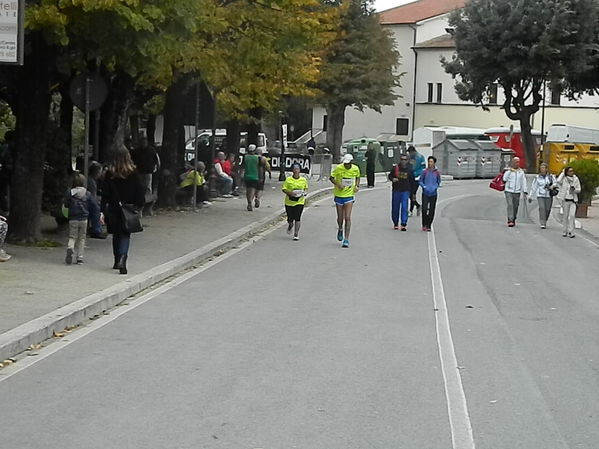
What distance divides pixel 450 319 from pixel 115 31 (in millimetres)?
6768

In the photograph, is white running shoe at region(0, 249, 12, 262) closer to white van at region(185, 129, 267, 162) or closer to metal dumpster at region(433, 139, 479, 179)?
white van at region(185, 129, 267, 162)

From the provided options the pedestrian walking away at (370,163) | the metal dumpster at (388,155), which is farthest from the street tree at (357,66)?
the pedestrian walking away at (370,163)

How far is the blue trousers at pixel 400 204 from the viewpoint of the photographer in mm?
24641

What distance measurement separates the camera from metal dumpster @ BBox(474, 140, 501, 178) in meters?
60.6

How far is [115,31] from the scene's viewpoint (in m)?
15.7

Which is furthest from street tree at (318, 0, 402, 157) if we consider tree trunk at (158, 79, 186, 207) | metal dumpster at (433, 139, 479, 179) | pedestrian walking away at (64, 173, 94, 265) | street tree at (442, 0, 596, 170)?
pedestrian walking away at (64, 173, 94, 265)

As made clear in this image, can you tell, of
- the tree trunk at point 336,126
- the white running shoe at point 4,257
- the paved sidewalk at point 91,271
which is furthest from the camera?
the tree trunk at point 336,126

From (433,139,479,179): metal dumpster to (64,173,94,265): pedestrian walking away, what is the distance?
44.9m

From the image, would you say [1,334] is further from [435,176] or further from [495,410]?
[435,176]

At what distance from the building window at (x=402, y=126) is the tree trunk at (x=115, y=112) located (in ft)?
223

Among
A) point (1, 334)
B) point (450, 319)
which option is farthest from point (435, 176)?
point (1, 334)

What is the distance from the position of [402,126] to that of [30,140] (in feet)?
241

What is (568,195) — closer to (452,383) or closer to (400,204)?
(400,204)

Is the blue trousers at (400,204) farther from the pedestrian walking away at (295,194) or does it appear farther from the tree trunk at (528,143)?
the tree trunk at (528,143)
